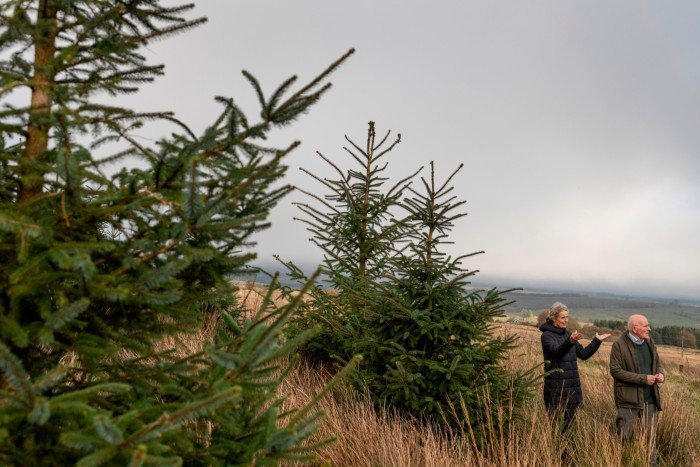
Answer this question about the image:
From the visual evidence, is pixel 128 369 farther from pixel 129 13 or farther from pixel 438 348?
pixel 438 348

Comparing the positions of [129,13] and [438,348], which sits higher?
[129,13]

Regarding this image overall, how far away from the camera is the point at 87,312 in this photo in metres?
1.89

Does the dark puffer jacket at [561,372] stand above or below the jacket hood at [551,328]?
below

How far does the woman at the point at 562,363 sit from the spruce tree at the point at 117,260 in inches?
188

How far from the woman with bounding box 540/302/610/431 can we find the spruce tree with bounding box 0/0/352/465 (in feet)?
15.7

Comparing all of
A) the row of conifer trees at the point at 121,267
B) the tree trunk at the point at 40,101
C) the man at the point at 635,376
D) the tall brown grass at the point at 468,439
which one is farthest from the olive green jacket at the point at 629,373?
the tree trunk at the point at 40,101

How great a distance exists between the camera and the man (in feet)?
17.4

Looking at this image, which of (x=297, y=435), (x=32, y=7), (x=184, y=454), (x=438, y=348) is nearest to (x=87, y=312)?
(x=184, y=454)

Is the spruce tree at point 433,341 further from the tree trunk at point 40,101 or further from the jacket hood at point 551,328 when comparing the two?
the tree trunk at point 40,101

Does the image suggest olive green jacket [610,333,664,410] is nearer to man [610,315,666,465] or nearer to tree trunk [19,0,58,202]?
man [610,315,666,465]

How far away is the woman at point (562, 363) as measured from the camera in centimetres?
572

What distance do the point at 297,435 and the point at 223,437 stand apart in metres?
0.44

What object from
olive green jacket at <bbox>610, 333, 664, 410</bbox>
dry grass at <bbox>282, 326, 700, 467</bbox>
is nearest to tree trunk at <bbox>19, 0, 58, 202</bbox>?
dry grass at <bbox>282, 326, 700, 467</bbox>

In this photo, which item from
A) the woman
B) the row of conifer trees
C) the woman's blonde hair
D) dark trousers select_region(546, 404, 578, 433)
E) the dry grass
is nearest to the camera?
the row of conifer trees
